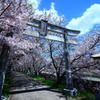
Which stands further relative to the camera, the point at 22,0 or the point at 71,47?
the point at 71,47

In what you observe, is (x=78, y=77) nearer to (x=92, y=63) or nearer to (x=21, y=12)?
(x=92, y=63)

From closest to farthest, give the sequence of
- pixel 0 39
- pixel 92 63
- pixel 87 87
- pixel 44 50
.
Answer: pixel 0 39 < pixel 92 63 < pixel 87 87 < pixel 44 50

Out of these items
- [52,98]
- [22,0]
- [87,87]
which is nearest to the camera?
[22,0]

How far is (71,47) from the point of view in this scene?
10.2 metres

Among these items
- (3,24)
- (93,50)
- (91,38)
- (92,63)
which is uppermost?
(91,38)

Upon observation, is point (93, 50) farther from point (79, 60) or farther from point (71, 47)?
point (71, 47)

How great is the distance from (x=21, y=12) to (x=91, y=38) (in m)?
7.26

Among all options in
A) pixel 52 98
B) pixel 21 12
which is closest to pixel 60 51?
pixel 52 98

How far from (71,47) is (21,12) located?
776 centimetres

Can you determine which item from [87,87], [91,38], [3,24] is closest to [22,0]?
[3,24]

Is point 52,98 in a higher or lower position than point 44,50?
lower

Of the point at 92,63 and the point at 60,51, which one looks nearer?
the point at 92,63

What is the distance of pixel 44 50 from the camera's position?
1171cm

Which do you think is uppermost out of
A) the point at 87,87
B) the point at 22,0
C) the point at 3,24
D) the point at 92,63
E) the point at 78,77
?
the point at 22,0
